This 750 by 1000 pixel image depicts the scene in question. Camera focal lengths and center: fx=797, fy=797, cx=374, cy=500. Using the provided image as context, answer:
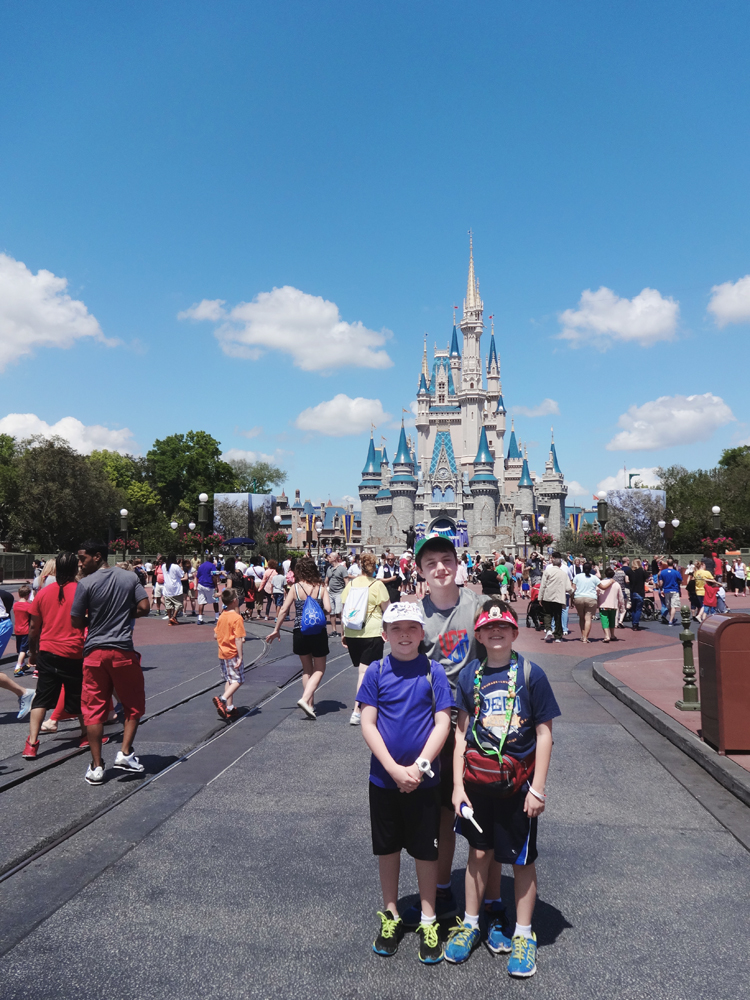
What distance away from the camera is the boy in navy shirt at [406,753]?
351 cm

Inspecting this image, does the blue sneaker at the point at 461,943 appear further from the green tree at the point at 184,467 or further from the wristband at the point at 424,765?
the green tree at the point at 184,467

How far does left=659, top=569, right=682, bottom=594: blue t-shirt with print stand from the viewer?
18891 mm

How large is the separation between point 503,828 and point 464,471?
4329 inches

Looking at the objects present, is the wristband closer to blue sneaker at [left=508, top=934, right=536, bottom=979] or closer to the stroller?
blue sneaker at [left=508, top=934, right=536, bottom=979]

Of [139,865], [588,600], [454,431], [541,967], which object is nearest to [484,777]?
[541,967]

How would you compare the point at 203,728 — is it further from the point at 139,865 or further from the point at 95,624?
the point at 139,865

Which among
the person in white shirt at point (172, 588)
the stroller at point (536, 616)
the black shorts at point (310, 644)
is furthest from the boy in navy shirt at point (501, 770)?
the person in white shirt at point (172, 588)

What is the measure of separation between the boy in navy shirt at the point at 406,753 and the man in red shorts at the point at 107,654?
3.18m

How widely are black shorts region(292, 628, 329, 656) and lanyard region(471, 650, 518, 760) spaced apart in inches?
207

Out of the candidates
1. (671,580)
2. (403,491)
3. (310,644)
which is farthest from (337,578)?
(403,491)

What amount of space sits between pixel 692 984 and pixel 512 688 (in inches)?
54.5

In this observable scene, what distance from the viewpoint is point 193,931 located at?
148 inches

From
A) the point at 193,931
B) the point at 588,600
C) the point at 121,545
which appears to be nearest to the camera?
the point at 193,931

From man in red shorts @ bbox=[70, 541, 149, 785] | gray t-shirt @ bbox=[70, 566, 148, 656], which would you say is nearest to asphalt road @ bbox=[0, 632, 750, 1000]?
man in red shorts @ bbox=[70, 541, 149, 785]
